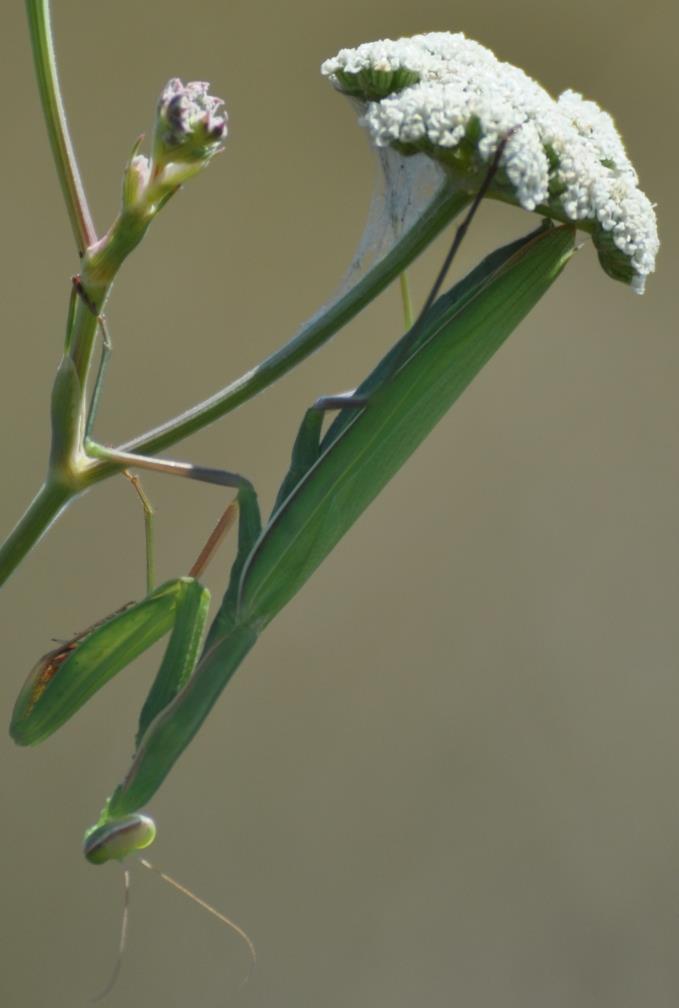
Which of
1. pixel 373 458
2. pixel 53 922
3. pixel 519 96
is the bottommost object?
pixel 53 922

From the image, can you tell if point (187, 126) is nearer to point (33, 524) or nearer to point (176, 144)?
point (176, 144)

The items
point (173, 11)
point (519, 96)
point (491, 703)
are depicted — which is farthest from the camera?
point (491, 703)

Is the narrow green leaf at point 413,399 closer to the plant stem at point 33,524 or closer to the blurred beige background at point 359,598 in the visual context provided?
the plant stem at point 33,524

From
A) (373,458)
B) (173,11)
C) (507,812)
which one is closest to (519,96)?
(373,458)

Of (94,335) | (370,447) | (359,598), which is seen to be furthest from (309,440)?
(359,598)

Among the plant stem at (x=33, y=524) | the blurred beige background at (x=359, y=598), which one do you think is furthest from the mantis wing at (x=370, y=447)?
the blurred beige background at (x=359, y=598)

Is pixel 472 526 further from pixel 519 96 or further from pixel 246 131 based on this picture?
pixel 519 96

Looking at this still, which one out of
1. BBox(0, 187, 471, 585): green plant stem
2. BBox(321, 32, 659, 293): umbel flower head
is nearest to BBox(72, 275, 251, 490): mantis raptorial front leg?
BBox(0, 187, 471, 585): green plant stem
